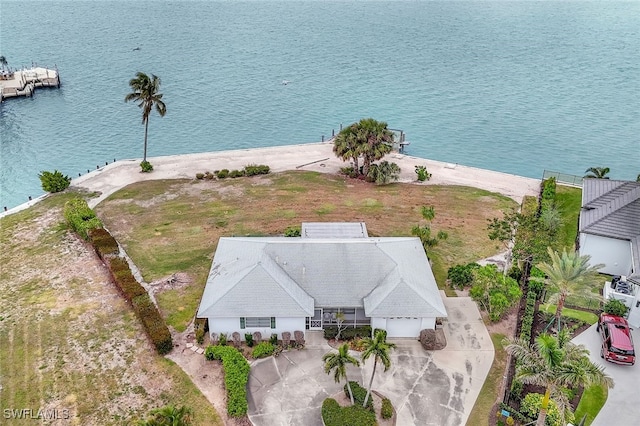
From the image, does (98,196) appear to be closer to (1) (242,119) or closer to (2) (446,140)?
(1) (242,119)

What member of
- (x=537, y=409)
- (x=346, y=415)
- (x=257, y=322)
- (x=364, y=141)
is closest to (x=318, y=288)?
(x=257, y=322)

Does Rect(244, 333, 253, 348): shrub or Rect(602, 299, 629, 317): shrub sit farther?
Rect(602, 299, 629, 317): shrub

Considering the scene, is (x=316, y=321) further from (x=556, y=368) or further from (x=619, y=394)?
(x=619, y=394)

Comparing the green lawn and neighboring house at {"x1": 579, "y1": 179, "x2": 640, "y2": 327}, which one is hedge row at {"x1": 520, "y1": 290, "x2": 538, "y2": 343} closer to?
the green lawn

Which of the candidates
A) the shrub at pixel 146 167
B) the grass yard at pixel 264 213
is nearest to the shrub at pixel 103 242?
the grass yard at pixel 264 213

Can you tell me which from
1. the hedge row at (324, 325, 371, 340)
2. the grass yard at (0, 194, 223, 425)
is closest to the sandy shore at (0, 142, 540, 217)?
the grass yard at (0, 194, 223, 425)

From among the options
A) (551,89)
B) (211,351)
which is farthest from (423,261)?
(551,89)

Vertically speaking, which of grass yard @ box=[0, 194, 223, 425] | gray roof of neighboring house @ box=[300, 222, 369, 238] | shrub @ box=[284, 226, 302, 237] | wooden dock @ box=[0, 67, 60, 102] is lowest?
grass yard @ box=[0, 194, 223, 425]
